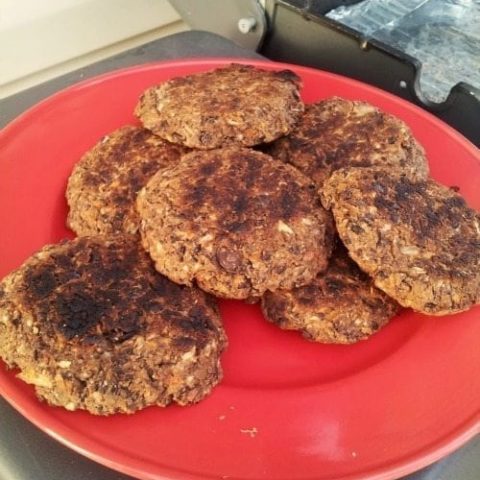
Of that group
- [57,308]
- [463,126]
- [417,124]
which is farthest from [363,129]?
[57,308]

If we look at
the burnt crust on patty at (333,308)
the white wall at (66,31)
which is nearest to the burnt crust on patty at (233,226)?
the burnt crust on patty at (333,308)

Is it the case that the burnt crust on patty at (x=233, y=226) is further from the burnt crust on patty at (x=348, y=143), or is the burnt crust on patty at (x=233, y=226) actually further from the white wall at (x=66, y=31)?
the white wall at (x=66, y=31)

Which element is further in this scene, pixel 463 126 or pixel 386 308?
pixel 463 126

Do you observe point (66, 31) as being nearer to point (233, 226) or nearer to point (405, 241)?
point (233, 226)

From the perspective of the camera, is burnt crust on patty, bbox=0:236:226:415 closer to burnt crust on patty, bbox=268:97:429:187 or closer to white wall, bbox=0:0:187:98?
burnt crust on patty, bbox=268:97:429:187

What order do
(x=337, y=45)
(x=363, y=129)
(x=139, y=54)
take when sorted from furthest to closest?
(x=139, y=54) < (x=337, y=45) < (x=363, y=129)

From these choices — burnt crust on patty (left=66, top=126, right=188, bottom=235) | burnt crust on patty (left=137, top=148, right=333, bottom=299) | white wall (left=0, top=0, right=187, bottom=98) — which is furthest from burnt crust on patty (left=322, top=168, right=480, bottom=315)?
white wall (left=0, top=0, right=187, bottom=98)

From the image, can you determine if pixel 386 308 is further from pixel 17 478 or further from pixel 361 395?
pixel 17 478
